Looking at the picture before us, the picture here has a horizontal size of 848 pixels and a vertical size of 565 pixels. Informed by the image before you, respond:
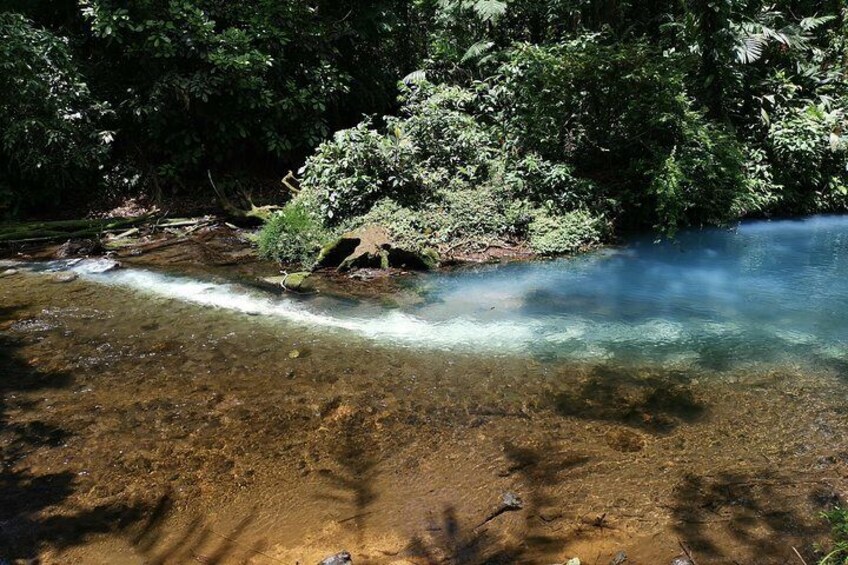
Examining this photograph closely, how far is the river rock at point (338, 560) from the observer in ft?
10.4

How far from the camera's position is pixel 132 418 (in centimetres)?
472

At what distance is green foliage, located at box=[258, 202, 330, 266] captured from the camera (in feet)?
30.8

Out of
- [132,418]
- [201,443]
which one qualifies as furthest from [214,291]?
[201,443]

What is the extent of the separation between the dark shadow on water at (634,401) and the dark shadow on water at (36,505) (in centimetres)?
332

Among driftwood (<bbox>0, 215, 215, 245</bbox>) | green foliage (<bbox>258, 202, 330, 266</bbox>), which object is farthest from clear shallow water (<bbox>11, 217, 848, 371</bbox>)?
driftwood (<bbox>0, 215, 215, 245</bbox>)

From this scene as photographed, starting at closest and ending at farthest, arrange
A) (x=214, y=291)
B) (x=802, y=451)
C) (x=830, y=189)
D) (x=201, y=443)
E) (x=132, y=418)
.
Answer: (x=802, y=451), (x=201, y=443), (x=132, y=418), (x=214, y=291), (x=830, y=189)

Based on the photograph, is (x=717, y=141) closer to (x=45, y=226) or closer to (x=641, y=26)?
(x=641, y=26)

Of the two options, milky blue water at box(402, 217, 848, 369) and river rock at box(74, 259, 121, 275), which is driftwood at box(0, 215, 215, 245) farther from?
milky blue water at box(402, 217, 848, 369)

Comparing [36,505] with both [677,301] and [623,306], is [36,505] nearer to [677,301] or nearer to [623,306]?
[623,306]

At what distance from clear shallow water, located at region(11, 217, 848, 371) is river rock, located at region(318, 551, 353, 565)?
3.09m

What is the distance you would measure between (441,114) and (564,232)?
326 cm

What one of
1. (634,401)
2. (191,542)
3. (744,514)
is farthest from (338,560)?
(634,401)

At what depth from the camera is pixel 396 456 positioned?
418 cm

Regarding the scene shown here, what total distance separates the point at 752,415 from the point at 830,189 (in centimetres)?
1060
